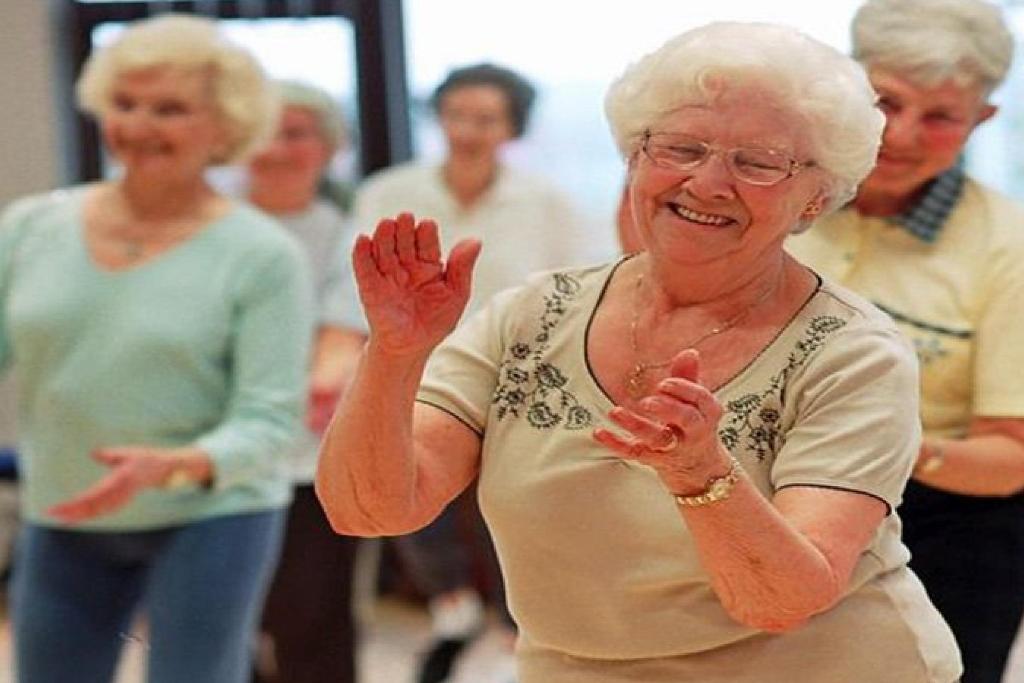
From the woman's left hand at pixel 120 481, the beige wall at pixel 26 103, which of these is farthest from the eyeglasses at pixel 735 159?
the beige wall at pixel 26 103

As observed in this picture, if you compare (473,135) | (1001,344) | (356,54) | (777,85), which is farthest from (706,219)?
(356,54)

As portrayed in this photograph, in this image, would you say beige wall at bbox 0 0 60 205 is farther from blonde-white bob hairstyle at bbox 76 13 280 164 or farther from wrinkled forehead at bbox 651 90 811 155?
wrinkled forehead at bbox 651 90 811 155

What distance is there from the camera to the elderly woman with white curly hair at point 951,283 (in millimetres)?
2365

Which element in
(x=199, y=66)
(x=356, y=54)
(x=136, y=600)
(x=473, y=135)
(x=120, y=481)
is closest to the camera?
(x=120, y=481)

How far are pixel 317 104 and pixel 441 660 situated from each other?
1368 mm

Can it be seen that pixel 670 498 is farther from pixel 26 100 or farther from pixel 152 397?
pixel 26 100

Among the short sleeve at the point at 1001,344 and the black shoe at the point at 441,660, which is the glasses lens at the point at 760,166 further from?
the black shoe at the point at 441,660

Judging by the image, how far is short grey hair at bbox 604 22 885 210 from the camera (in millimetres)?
1794

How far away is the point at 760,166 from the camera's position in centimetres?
180

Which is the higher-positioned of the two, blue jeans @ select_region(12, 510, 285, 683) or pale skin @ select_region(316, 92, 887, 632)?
pale skin @ select_region(316, 92, 887, 632)

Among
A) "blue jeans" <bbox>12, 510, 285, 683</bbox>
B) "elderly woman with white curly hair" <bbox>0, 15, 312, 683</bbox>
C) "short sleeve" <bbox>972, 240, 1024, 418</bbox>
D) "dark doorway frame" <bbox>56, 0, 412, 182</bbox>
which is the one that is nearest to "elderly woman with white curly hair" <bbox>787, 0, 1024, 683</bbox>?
"short sleeve" <bbox>972, 240, 1024, 418</bbox>

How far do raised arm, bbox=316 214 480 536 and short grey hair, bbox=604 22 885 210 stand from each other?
9.9 inches

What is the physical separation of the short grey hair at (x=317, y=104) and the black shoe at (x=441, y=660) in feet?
4.00

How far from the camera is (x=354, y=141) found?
19.9 ft
